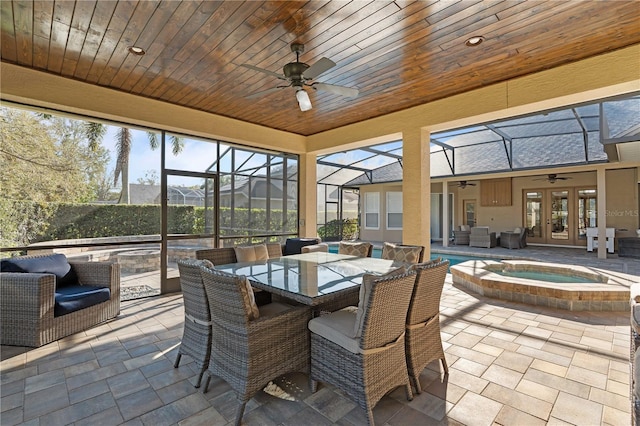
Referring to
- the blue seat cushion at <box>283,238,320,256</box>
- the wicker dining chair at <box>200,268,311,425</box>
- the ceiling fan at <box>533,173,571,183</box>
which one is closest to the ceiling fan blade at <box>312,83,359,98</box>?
the wicker dining chair at <box>200,268,311,425</box>

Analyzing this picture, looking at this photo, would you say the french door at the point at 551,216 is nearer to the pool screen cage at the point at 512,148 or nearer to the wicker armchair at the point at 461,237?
the wicker armchair at the point at 461,237

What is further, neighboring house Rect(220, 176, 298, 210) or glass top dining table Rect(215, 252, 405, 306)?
neighboring house Rect(220, 176, 298, 210)

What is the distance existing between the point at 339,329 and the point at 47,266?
3.60 metres

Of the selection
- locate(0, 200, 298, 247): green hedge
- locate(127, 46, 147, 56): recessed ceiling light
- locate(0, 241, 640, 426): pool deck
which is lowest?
locate(0, 241, 640, 426): pool deck

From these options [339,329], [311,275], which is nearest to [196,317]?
[311,275]

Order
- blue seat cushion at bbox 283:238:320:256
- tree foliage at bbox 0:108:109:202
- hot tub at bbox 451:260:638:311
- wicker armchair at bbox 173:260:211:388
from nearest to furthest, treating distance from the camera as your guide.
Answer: wicker armchair at bbox 173:260:211:388 < tree foliage at bbox 0:108:109:202 < hot tub at bbox 451:260:638:311 < blue seat cushion at bbox 283:238:320:256

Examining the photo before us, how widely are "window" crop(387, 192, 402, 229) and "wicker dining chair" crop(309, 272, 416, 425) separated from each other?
35.6 feet

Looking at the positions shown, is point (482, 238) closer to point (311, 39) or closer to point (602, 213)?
point (602, 213)

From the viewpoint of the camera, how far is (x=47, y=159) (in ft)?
13.2

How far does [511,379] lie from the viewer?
7.93 feet

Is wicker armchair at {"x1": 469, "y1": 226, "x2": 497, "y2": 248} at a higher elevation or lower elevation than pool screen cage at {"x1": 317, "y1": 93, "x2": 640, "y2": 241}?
lower

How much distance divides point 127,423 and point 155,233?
134 inches

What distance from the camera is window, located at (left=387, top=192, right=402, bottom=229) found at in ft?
41.7

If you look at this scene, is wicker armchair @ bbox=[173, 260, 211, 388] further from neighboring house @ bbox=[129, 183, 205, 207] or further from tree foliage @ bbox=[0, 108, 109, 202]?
tree foliage @ bbox=[0, 108, 109, 202]
